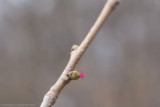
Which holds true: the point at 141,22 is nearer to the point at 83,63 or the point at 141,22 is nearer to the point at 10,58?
the point at 83,63

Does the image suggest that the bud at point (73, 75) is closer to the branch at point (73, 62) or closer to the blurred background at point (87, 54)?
the branch at point (73, 62)

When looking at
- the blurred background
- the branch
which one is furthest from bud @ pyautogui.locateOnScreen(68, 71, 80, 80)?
the blurred background

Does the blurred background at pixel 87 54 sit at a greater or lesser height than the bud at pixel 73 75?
lesser

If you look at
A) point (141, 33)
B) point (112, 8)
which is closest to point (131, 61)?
point (141, 33)

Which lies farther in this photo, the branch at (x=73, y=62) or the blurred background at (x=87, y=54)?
the blurred background at (x=87, y=54)

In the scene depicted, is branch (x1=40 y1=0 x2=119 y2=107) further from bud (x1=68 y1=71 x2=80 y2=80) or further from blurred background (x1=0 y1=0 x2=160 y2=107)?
blurred background (x1=0 y1=0 x2=160 y2=107)

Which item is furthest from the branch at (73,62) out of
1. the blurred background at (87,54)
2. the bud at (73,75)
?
the blurred background at (87,54)

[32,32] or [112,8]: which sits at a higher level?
[112,8]

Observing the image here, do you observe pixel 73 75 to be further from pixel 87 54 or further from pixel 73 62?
pixel 87 54
